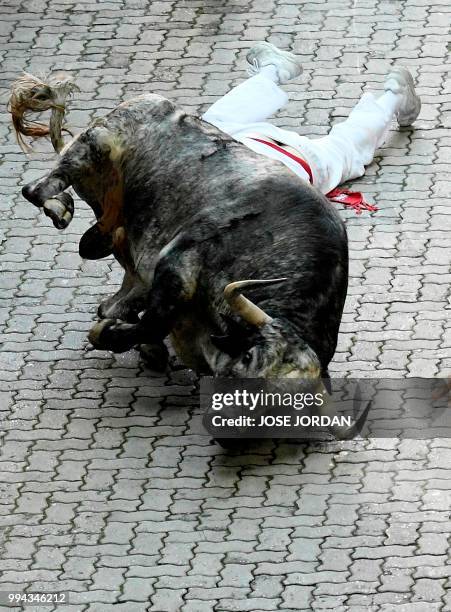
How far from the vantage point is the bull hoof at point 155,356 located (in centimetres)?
980

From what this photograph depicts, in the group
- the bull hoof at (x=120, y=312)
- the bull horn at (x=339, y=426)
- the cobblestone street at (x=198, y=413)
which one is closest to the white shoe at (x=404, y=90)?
the cobblestone street at (x=198, y=413)

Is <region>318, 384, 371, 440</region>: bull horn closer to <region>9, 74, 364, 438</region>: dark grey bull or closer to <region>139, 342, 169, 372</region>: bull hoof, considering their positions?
<region>9, 74, 364, 438</region>: dark grey bull

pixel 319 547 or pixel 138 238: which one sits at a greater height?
pixel 138 238

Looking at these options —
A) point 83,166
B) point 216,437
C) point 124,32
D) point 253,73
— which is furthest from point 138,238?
point 124,32

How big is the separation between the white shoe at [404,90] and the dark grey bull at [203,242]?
2.55 m

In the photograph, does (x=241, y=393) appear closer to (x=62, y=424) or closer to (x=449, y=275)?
(x=62, y=424)

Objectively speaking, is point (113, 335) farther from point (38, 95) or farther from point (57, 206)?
point (38, 95)

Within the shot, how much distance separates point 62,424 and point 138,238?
3.62ft

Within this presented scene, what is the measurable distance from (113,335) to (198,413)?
627 mm

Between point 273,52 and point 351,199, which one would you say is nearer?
point 351,199

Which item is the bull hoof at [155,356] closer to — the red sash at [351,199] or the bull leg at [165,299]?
the bull leg at [165,299]

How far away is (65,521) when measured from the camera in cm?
867

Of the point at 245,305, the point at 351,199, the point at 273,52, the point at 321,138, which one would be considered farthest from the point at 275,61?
the point at 245,305

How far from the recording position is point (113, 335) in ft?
31.3
